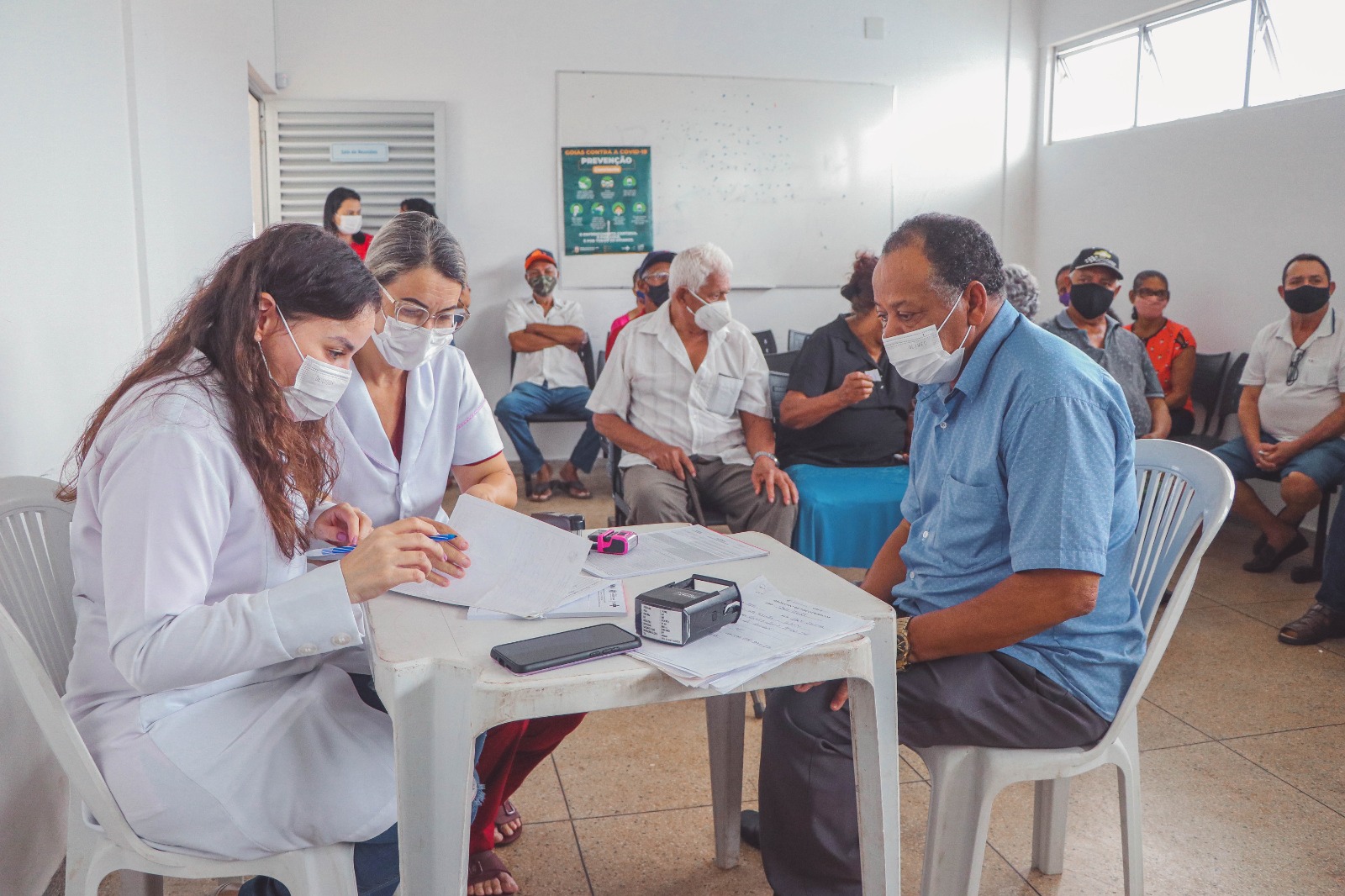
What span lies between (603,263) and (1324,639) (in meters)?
4.30

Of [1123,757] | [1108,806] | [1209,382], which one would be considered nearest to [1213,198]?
[1209,382]

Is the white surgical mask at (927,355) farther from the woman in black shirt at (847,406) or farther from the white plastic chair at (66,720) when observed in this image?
the woman in black shirt at (847,406)

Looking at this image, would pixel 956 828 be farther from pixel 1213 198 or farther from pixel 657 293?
pixel 1213 198

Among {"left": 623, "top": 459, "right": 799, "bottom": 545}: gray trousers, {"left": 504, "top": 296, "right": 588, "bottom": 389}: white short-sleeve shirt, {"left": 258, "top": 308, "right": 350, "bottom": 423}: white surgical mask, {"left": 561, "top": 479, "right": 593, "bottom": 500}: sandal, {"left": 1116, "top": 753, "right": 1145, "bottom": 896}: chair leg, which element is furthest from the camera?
{"left": 504, "top": 296, "right": 588, "bottom": 389}: white short-sleeve shirt

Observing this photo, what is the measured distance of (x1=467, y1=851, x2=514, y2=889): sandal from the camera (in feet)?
5.96

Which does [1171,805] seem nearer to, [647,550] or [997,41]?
[647,550]

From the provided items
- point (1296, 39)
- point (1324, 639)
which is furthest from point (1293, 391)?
point (1296, 39)

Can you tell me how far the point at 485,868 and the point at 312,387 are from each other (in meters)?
0.98

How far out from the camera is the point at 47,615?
1427mm

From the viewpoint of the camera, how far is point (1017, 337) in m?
1.57

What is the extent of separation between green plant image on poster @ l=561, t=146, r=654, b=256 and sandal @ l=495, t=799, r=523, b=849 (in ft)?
14.9

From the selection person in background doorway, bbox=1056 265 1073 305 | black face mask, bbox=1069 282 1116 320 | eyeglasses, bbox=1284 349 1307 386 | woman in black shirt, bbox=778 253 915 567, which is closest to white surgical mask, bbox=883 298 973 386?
woman in black shirt, bbox=778 253 915 567

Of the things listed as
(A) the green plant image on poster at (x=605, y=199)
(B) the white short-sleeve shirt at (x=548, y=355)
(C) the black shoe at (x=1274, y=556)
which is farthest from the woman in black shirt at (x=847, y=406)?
(A) the green plant image on poster at (x=605, y=199)

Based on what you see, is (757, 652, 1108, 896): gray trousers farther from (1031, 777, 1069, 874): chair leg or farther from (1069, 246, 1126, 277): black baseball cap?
(1069, 246, 1126, 277): black baseball cap
